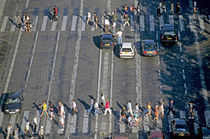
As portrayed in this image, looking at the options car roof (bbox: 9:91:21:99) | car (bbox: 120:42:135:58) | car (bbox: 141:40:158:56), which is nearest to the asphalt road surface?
car (bbox: 120:42:135:58)

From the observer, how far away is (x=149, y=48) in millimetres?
57375

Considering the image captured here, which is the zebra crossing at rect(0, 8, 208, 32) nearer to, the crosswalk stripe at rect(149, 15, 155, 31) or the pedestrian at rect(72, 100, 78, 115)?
the crosswalk stripe at rect(149, 15, 155, 31)

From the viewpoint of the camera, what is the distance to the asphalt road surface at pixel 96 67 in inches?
1997

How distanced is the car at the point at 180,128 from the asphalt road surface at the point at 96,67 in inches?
63.6

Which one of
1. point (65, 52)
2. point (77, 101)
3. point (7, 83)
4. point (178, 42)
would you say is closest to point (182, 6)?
point (178, 42)

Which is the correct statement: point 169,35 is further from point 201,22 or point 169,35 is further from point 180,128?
point 180,128

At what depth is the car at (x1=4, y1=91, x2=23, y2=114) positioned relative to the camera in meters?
51.1

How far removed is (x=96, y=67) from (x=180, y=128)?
48.8ft

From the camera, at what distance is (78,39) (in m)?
61.2

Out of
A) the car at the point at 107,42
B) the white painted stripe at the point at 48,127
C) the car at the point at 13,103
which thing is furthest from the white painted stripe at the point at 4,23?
the white painted stripe at the point at 48,127

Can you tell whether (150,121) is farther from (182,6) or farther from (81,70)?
(182,6)

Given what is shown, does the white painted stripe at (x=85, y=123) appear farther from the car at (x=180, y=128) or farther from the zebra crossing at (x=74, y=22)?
the zebra crossing at (x=74, y=22)

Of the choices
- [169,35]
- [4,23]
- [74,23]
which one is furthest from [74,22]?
Result: [169,35]

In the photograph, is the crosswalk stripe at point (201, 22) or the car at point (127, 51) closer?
the car at point (127, 51)
